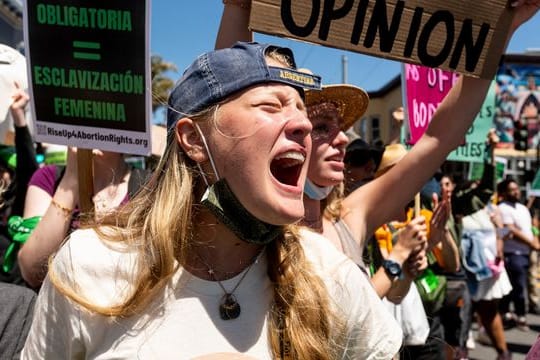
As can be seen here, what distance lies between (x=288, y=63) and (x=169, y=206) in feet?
1.55

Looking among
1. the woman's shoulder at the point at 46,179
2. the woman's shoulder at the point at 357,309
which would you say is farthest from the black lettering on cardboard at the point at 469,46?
the woman's shoulder at the point at 46,179

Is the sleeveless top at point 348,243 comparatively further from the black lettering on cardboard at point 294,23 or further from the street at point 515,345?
the street at point 515,345

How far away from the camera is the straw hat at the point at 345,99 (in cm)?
255


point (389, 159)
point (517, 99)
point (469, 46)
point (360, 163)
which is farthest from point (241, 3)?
point (517, 99)

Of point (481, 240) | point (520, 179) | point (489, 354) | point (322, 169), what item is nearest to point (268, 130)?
point (322, 169)

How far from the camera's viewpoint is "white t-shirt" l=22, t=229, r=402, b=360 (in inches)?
57.9

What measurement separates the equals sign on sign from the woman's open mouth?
1064 millimetres

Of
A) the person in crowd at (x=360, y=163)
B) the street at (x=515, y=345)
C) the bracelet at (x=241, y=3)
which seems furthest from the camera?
the street at (x=515, y=345)

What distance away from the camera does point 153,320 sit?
1.49 m

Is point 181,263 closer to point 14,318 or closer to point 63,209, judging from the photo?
point 14,318

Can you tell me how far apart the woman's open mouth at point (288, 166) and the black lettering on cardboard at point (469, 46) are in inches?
38.8

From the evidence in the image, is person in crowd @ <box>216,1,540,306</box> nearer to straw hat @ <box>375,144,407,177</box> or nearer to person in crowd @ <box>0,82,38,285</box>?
person in crowd @ <box>0,82,38,285</box>

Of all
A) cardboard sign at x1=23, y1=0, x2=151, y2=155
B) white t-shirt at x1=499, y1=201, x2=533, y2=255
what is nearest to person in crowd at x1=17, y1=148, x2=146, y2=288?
cardboard sign at x1=23, y1=0, x2=151, y2=155

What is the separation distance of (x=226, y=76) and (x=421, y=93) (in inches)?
90.8
